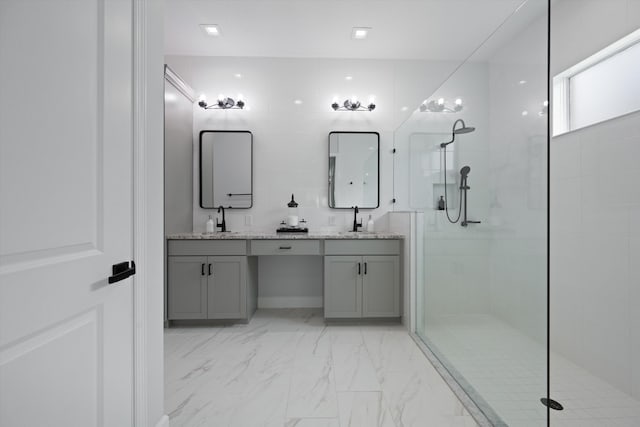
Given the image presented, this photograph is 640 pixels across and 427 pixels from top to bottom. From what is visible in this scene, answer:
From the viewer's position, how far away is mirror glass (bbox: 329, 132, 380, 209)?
3471 millimetres

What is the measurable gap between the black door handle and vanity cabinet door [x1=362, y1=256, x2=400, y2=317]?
2.12 meters

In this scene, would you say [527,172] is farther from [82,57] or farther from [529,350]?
[82,57]

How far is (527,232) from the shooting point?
140 cm

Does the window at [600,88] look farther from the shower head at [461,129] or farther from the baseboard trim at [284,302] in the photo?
the baseboard trim at [284,302]

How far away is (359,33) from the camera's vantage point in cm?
296


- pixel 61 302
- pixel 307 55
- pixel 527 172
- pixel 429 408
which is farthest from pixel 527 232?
pixel 307 55

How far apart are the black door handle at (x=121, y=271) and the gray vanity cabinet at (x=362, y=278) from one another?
6.40 feet

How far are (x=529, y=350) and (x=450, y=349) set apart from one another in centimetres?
82

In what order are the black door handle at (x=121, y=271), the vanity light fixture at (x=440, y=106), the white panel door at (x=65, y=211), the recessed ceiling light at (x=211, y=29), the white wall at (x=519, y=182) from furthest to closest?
the recessed ceiling light at (x=211, y=29) → the vanity light fixture at (x=440, y=106) → the white wall at (x=519, y=182) → the black door handle at (x=121, y=271) → the white panel door at (x=65, y=211)

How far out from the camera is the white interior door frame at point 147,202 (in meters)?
1.20

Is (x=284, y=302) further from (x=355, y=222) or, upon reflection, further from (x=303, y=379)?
(x=303, y=379)

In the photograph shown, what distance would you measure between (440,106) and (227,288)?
240 centimetres

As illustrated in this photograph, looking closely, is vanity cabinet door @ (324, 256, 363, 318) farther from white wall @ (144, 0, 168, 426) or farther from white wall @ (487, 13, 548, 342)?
white wall @ (144, 0, 168, 426)

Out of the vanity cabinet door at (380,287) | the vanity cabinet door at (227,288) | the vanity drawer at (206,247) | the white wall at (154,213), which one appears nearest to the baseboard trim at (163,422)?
the white wall at (154,213)
